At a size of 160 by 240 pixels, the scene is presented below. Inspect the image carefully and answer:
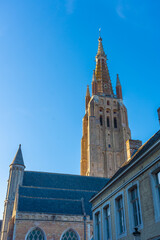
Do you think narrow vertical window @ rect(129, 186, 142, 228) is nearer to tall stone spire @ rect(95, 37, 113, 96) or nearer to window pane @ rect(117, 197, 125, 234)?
window pane @ rect(117, 197, 125, 234)

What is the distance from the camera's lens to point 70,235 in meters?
24.3

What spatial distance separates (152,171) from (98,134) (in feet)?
144

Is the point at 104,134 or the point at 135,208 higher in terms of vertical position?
the point at 104,134

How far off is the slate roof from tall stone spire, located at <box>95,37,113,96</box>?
29.5 meters

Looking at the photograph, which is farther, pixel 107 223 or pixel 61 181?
pixel 61 181

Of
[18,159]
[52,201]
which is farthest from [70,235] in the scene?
[18,159]

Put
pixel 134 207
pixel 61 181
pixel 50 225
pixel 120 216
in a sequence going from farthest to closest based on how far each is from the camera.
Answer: pixel 61 181, pixel 50 225, pixel 120 216, pixel 134 207

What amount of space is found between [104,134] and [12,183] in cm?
2542

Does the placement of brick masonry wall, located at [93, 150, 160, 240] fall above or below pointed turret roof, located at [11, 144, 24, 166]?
below

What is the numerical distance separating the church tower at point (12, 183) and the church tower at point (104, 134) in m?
15.6

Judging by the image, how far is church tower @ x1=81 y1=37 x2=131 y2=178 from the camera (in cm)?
5106

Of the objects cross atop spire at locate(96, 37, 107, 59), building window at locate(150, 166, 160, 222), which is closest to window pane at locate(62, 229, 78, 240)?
building window at locate(150, 166, 160, 222)

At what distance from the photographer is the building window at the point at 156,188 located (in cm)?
956

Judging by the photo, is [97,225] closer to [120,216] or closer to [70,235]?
[120,216]
